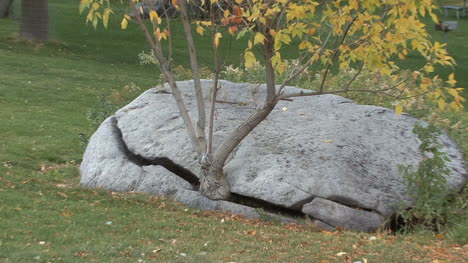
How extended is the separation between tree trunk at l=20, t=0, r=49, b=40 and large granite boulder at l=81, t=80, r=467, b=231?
1352 centimetres

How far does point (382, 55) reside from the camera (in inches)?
260

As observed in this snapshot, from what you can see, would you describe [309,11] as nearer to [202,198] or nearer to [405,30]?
[405,30]

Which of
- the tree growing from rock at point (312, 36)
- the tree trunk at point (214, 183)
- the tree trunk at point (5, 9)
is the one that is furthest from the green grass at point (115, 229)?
the tree trunk at point (5, 9)

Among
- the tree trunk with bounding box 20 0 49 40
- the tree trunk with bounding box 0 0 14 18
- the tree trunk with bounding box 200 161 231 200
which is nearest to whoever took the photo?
the tree trunk with bounding box 200 161 231 200

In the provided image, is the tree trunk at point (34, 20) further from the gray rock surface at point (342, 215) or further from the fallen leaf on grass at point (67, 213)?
the gray rock surface at point (342, 215)

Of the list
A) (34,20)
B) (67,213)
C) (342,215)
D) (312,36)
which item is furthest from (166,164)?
(34,20)

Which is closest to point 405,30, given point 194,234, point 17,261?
point 194,234

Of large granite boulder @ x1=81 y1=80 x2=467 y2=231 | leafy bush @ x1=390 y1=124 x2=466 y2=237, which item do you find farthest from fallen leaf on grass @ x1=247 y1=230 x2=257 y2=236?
leafy bush @ x1=390 y1=124 x2=466 y2=237

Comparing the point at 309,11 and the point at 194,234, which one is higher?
the point at 309,11

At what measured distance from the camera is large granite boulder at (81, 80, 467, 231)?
25.3 feet

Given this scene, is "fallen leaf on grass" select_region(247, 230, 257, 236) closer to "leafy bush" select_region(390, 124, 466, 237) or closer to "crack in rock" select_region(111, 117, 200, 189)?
"leafy bush" select_region(390, 124, 466, 237)

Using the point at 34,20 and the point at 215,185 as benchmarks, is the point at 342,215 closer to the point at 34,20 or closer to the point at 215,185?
the point at 215,185

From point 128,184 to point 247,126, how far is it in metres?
1.69

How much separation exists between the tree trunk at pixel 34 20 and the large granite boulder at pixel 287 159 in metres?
13.5
